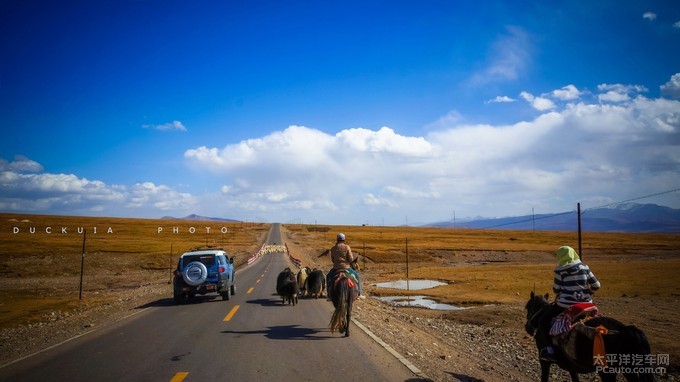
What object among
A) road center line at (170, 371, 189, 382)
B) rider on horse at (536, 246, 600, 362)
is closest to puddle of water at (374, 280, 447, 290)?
rider on horse at (536, 246, 600, 362)

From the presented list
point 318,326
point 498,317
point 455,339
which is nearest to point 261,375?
point 318,326

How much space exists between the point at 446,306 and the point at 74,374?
65.5 ft

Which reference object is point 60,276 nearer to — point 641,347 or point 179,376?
point 179,376

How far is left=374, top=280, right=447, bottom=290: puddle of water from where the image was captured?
3183 cm

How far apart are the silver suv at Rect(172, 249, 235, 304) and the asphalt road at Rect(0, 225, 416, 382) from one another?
3375 millimetres

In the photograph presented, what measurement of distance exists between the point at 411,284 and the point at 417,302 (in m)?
10.2

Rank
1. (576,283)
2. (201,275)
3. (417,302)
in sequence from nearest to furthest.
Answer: (576,283) → (201,275) → (417,302)

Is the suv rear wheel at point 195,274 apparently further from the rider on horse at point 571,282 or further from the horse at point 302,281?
the rider on horse at point 571,282

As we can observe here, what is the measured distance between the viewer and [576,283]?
6.57 meters

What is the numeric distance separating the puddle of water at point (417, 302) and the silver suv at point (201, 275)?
1050 cm

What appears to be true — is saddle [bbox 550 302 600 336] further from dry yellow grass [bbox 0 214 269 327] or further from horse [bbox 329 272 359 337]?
dry yellow grass [bbox 0 214 269 327]

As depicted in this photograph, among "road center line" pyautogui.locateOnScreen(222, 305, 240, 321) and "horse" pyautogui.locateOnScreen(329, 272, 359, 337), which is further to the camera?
"road center line" pyautogui.locateOnScreen(222, 305, 240, 321)

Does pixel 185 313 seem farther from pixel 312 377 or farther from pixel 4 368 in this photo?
pixel 312 377

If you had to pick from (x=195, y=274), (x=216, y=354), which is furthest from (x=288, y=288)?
(x=216, y=354)
